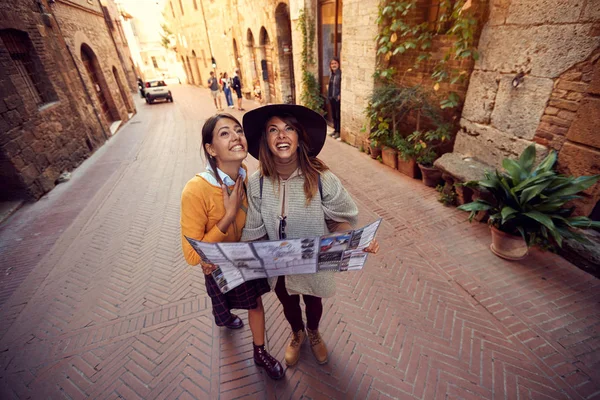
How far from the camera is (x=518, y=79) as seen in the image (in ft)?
12.3

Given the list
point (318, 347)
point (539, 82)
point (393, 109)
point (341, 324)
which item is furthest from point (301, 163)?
point (393, 109)

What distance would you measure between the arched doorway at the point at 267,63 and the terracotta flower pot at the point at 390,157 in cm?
893

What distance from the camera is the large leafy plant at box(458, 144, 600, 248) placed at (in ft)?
9.84

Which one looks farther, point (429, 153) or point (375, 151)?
point (375, 151)

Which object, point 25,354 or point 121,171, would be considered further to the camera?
point 121,171

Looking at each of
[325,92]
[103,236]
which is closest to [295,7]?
[325,92]

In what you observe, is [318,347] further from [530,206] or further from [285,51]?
[285,51]

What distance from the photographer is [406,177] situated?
229 inches

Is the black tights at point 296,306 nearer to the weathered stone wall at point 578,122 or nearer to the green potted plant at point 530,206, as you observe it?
the green potted plant at point 530,206

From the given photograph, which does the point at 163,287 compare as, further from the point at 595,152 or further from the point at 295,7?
the point at 295,7

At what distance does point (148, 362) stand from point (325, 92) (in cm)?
896

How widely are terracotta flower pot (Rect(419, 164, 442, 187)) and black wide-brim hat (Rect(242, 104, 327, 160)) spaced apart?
3910mm

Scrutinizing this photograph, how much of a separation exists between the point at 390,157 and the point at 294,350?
4.79m

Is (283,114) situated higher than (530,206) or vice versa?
(283,114)
